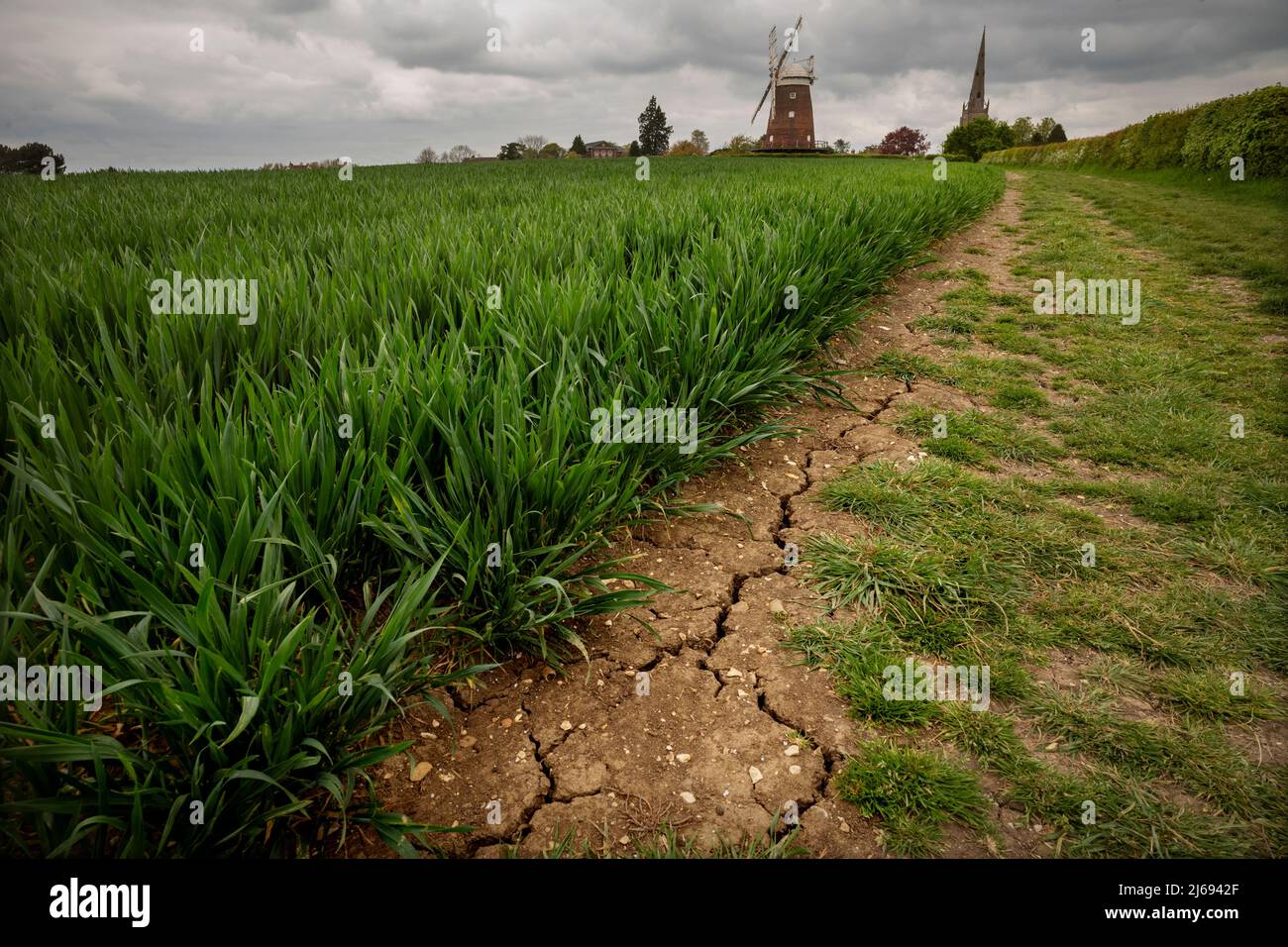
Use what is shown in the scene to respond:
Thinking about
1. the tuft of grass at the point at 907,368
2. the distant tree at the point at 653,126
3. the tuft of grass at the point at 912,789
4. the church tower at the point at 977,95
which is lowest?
the tuft of grass at the point at 912,789

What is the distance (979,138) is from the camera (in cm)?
4731

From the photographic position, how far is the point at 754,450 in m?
3.28

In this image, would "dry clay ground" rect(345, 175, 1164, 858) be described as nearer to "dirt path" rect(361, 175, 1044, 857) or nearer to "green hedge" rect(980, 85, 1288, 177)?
"dirt path" rect(361, 175, 1044, 857)

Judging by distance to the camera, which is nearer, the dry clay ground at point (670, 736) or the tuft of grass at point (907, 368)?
the dry clay ground at point (670, 736)

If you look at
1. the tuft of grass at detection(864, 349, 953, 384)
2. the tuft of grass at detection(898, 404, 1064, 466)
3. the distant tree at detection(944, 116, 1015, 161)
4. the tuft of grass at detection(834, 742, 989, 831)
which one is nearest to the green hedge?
the tuft of grass at detection(864, 349, 953, 384)

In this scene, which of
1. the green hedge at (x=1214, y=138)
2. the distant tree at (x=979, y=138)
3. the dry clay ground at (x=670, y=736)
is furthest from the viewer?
Answer: the distant tree at (x=979, y=138)

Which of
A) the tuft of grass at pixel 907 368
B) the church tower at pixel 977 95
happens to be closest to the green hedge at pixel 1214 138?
the tuft of grass at pixel 907 368

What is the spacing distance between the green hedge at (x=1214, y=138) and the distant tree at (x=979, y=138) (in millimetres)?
25501

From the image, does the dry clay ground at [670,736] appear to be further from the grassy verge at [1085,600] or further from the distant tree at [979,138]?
the distant tree at [979,138]

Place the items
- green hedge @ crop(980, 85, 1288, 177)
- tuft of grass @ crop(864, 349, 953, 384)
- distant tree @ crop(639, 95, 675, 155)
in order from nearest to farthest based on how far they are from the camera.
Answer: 1. tuft of grass @ crop(864, 349, 953, 384)
2. green hedge @ crop(980, 85, 1288, 177)
3. distant tree @ crop(639, 95, 675, 155)

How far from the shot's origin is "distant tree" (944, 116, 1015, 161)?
4659 centimetres

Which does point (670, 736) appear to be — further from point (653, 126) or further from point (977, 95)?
point (977, 95)

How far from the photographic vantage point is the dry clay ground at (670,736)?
1.43m

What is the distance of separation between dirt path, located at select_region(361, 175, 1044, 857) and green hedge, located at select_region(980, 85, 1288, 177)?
18619 mm
